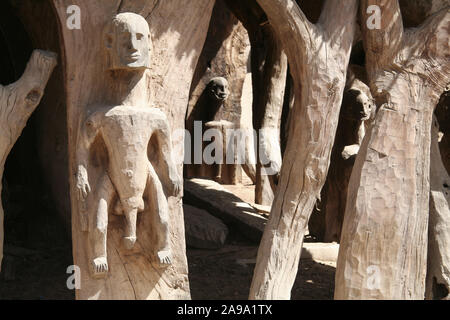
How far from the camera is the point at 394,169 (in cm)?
571

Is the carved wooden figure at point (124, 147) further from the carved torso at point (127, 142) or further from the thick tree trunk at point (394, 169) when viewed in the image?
the thick tree trunk at point (394, 169)

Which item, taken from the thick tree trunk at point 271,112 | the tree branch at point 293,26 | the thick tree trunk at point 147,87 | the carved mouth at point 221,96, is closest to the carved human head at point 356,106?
the thick tree trunk at point 271,112

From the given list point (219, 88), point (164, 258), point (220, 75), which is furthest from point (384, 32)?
point (220, 75)

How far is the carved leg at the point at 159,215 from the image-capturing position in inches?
206

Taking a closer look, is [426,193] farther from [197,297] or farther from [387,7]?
[197,297]

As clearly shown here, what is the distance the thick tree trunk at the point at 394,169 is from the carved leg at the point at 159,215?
49.6 inches

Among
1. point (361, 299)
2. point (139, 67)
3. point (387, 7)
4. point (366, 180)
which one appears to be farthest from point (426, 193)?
point (139, 67)

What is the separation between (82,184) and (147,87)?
81 cm

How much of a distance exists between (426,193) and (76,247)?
8.37 feet

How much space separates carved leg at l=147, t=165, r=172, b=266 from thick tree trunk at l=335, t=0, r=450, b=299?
126 centimetres

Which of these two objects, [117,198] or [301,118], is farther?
[301,118]

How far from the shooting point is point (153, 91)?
5402 mm

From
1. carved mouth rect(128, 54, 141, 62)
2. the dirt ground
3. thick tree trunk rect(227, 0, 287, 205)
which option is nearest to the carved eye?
carved mouth rect(128, 54, 141, 62)

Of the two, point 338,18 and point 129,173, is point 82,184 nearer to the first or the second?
point 129,173
